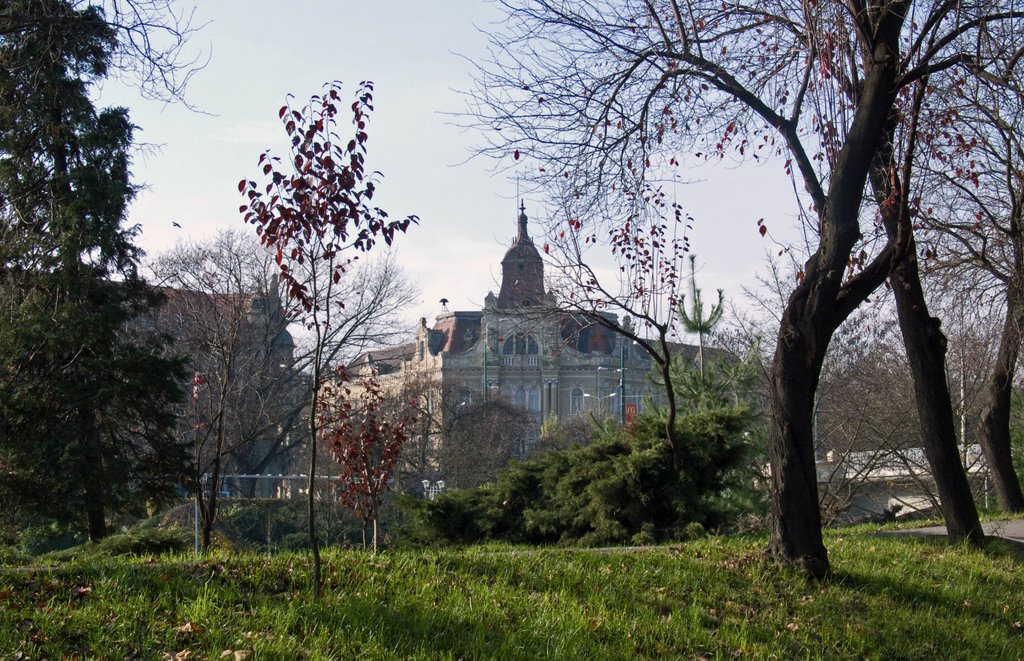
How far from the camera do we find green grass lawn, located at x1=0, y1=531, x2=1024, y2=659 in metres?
5.49

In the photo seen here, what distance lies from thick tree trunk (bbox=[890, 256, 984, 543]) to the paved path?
1156 mm

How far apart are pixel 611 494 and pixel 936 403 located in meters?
3.51

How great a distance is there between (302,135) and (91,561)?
3165 millimetres

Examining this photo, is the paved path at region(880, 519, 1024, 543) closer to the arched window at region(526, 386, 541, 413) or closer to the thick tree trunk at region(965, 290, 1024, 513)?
the thick tree trunk at region(965, 290, 1024, 513)

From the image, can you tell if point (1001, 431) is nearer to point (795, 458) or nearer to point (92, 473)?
point (795, 458)

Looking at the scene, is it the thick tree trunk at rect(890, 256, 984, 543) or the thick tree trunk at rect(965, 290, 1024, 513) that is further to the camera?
the thick tree trunk at rect(965, 290, 1024, 513)

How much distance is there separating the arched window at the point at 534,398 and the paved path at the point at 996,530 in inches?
2833

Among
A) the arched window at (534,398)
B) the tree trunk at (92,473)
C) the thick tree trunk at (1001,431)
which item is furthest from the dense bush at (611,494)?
the arched window at (534,398)

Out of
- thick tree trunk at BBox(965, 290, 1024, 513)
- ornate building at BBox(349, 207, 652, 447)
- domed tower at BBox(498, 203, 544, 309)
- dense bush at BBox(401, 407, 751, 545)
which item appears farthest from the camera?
ornate building at BBox(349, 207, 652, 447)

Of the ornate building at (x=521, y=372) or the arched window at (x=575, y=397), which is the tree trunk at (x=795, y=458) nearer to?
the ornate building at (x=521, y=372)

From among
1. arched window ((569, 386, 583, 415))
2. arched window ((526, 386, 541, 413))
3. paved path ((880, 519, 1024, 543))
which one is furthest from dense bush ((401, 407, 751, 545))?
arched window ((526, 386, 541, 413))

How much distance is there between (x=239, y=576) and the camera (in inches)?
256

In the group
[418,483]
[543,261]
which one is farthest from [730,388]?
[418,483]

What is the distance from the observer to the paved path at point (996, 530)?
38.7ft
